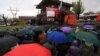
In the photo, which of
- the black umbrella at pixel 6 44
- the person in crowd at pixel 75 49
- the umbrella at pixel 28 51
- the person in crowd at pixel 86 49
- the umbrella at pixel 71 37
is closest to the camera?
the umbrella at pixel 28 51

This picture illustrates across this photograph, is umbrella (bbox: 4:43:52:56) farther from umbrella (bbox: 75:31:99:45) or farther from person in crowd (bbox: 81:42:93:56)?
person in crowd (bbox: 81:42:93:56)

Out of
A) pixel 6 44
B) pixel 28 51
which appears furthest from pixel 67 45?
pixel 28 51

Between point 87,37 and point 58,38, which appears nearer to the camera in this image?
point 87,37

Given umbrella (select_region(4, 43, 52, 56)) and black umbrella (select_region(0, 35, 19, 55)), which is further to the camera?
black umbrella (select_region(0, 35, 19, 55))

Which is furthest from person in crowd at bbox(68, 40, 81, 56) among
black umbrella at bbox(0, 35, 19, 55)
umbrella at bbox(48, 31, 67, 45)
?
black umbrella at bbox(0, 35, 19, 55)

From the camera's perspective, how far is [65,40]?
7.64 metres

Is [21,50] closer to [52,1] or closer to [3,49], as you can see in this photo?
[3,49]

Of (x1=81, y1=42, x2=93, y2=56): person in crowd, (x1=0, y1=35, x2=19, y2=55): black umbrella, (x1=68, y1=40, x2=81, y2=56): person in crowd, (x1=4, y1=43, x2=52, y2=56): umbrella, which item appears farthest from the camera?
(x1=81, y1=42, x2=93, y2=56): person in crowd

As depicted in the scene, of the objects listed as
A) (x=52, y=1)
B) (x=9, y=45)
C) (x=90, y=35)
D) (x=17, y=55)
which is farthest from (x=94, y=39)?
(x=52, y=1)

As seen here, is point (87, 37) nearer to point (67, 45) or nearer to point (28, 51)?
point (67, 45)

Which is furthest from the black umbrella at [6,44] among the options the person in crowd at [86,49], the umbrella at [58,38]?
the person in crowd at [86,49]

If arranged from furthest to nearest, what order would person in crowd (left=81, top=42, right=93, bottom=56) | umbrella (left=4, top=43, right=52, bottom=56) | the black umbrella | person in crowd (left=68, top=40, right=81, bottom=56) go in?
person in crowd (left=81, top=42, right=93, bottom=56) → person in crowd (left=68, top=40, right=81, bottom=56) → the black umbrella → umbrella (left=4, top=43, right=52, bottom=56)

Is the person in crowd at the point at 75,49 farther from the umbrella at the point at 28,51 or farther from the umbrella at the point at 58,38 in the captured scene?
the umbrella at the point at 28,51

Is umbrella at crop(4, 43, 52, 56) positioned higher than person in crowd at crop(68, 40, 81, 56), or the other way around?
umbrella at crop(4, 43, 52, 56)
